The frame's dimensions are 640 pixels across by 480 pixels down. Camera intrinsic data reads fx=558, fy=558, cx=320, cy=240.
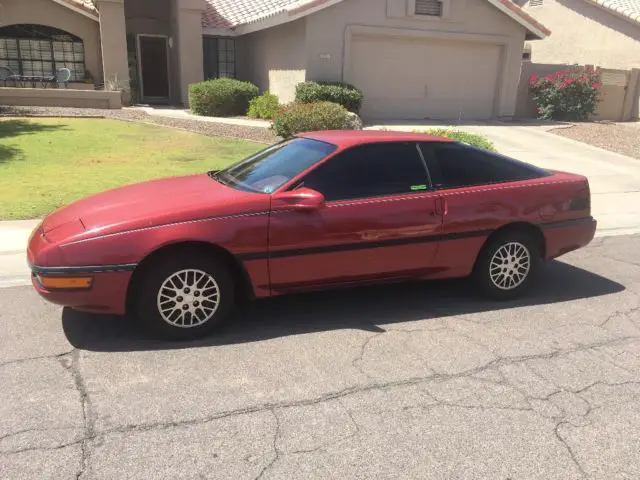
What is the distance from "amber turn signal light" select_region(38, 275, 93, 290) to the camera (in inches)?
148

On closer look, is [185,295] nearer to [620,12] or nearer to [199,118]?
[199,118]

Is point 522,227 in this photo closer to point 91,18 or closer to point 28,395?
point 28,395

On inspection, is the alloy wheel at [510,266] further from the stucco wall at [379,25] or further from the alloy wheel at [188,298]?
the stucco wall at [379,25]

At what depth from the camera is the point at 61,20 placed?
19406 millimetres

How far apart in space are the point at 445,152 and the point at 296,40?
538 inches

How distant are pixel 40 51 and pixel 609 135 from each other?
760 inches

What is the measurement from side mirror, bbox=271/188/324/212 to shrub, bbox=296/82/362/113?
12032mm

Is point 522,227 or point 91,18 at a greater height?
point 91,18

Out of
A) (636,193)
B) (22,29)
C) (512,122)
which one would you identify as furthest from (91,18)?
(636,193)

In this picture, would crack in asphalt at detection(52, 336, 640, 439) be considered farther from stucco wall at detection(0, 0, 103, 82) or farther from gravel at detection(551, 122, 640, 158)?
stucco wall at detection(0, 0, 103, 82)

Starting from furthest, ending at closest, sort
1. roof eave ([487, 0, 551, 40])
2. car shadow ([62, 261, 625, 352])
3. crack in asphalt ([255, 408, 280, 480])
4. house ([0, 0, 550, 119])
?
1. roof eave ([487, 0, 551, 40])
2. house ([0, 0, 550, 119])
3. car shadow ([62, 261, 625, 352])
4. crack in asphalt ([255, 408, 280, 480])

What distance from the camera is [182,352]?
3932mm

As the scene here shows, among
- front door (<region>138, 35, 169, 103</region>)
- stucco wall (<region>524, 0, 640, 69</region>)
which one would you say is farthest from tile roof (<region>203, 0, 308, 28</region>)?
stucco wall (<region>524, 0, 640, 69</region>)

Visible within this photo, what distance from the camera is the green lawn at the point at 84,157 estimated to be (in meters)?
8.26
